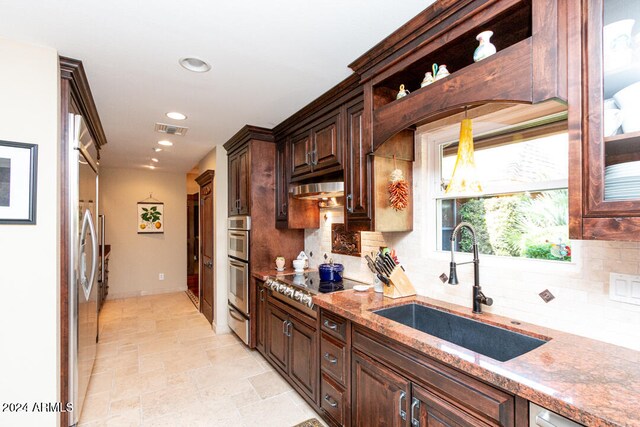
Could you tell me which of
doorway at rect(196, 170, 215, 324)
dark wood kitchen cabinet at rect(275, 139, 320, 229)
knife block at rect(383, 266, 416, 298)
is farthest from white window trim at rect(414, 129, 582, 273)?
doorway at rect(196, 170, 215, 324)

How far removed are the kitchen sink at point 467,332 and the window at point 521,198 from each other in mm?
459

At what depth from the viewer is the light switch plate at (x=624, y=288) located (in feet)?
4.17

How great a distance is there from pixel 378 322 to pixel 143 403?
222 cm

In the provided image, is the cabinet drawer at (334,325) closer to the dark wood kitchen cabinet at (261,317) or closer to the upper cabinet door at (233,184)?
the dark wood kitchen cabinet at (261,317)

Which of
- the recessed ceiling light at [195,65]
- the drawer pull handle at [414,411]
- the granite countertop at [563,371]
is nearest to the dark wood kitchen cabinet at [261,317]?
the granite countertop at [563,371]

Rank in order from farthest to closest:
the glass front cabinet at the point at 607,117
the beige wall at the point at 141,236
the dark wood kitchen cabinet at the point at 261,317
A: the beige wall at the point at 141,236 < the dark wood kitchen cabinet at the point at 261,317 < the glass front cabinet at the point at 607,117

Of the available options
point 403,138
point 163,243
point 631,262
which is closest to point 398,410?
point 631,262

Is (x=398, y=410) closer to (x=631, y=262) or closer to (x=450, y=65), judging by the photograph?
(x=631, y=262)

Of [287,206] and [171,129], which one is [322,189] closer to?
[287,206]

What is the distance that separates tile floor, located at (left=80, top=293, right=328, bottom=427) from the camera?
7.69 feet

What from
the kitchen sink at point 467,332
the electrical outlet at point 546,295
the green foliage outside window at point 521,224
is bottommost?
the kitchen sink at point 467,332

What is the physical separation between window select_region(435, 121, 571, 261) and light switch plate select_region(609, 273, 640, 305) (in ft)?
0.71

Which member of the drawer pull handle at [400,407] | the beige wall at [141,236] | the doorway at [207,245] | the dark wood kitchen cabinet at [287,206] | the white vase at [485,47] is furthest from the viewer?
the beige wall at [141,236]

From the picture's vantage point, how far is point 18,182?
1.75m
